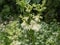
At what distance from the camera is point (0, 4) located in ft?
19.3

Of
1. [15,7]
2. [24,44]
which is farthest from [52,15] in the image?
[24,44]

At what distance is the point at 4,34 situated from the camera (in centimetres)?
487

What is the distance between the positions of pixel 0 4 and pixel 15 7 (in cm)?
39

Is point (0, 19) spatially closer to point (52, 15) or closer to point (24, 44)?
point (52, 15)

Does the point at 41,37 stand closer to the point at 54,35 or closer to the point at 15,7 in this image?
the point at 54,35

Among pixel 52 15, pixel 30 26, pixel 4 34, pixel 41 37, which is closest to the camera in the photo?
pixel 30 26

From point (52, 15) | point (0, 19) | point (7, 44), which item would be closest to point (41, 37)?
point (7, 44)

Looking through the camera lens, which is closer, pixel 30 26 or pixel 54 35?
pixel 30 26

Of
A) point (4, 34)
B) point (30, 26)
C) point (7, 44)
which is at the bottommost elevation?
point (30, 26)

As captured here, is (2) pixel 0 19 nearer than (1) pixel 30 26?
No

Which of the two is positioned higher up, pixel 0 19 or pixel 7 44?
pixel 0 19

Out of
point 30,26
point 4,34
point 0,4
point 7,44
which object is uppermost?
A: point 0,4

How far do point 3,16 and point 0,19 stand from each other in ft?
0.34

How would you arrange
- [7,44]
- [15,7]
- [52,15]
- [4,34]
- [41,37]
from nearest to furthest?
[7,44], [41,37], [4,34], [52,15], [15,7]
